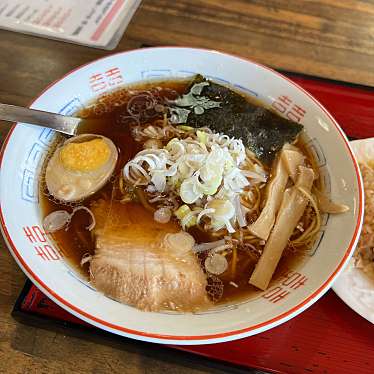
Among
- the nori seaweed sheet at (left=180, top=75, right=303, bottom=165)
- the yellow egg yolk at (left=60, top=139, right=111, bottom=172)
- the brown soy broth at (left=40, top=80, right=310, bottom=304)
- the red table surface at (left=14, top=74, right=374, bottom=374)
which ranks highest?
the nori seaweed sheet at (left=180, top=75, right=303, bottom=165)

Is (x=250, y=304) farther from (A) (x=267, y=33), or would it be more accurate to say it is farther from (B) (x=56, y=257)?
(A) (x=267, y=33)

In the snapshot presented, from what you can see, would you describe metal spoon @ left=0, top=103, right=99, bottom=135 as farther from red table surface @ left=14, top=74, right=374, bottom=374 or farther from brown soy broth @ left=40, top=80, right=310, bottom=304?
red table surface @ left=14, top=74, right=374, bottom=374

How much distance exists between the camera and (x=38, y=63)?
2.32 meters

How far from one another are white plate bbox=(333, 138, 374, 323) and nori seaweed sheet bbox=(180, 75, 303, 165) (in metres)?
0.54

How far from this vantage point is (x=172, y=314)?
1329 millimetres

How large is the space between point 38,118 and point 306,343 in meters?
1.28

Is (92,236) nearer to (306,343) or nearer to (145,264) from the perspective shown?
(145,264)

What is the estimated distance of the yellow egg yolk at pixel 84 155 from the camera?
1.70 meters

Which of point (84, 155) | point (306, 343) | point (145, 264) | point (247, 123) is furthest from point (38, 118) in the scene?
point (306, 343)

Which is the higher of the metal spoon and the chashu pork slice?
the metal spoon

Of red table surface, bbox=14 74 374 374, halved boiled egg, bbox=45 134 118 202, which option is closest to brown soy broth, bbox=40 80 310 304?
halved boiled egg, bbox=45 134 118 202

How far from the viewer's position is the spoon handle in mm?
1665

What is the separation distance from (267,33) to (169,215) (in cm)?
146

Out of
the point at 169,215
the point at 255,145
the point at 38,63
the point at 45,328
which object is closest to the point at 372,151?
the point at 255,145
